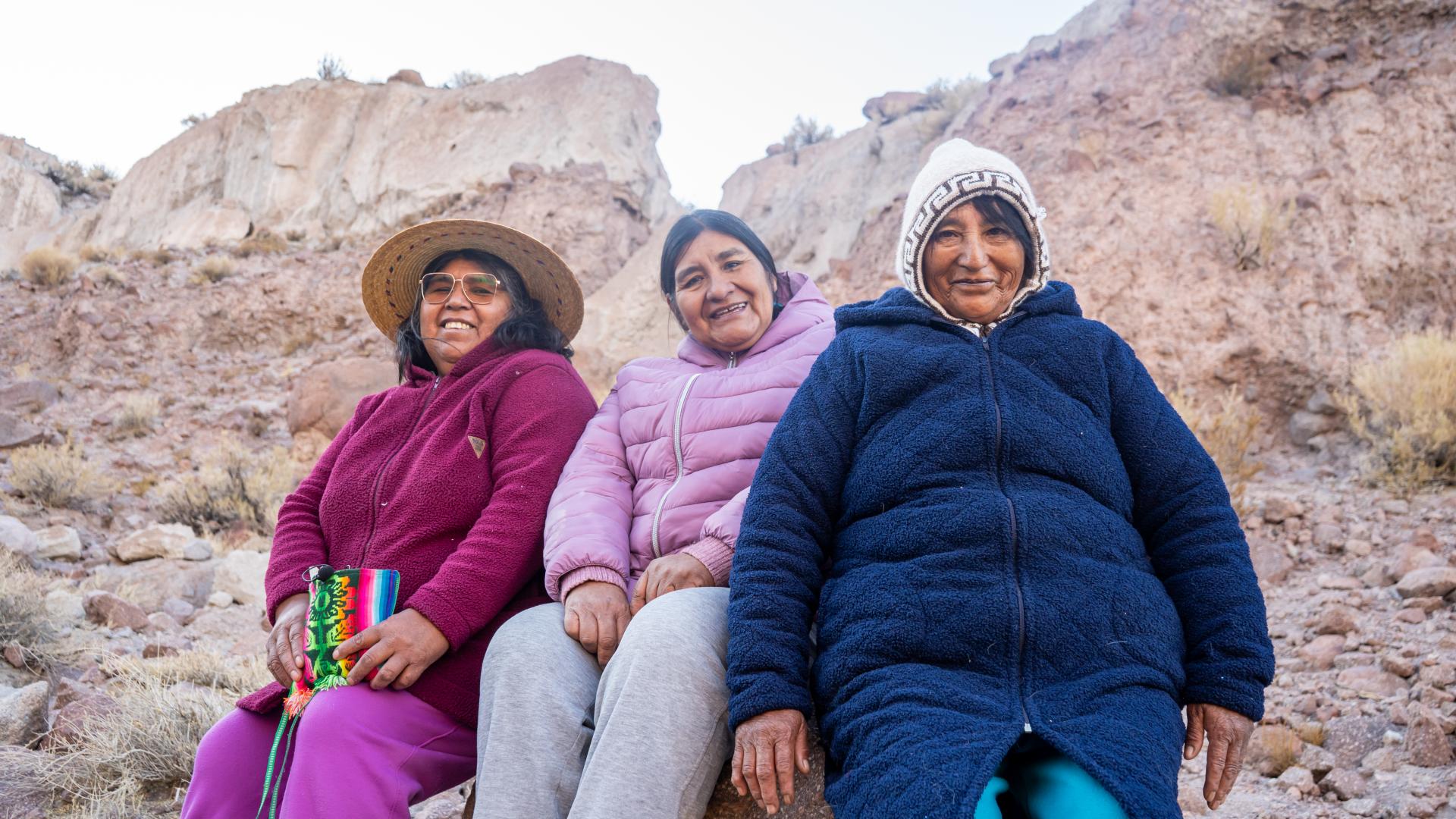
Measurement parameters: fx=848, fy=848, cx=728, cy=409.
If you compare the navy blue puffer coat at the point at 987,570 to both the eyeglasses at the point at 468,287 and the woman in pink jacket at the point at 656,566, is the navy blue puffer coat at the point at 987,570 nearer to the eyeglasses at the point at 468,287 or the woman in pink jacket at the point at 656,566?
the woman in pink jacket at the point at 656,566

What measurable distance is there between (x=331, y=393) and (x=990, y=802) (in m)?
9.28

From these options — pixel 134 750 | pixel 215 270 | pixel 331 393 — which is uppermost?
pixel 215 270

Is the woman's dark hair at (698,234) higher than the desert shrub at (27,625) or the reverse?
higher

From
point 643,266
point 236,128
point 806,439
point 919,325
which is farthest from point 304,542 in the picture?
point 236,128

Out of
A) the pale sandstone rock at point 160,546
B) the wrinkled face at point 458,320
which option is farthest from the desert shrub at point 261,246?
the wrinkled face at point 458,320

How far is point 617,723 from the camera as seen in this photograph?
5.47ft

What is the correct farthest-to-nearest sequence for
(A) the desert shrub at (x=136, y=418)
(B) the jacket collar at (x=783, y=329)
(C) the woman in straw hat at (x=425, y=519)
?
(A) the desert shrub at (x=136, y=418) < (B) the jacket collar at (x=783, y=329) < (C) the woman in straw hat at (x=425, y=519)

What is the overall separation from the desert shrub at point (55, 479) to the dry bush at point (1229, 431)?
845 centimetres

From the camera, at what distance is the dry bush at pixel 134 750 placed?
2.90 m

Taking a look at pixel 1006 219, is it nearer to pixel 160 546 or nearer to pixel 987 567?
pixel 987 567

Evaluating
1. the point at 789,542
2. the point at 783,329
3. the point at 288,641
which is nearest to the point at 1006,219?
the point at 783,329

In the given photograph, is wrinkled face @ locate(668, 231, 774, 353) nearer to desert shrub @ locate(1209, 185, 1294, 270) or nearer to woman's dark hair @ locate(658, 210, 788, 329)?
woman's dark hair @ locate(658, 210, 788, 329)

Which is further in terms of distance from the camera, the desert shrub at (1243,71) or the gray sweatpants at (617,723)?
the desert shrub at (1243,71)

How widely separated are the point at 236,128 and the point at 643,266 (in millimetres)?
13236
